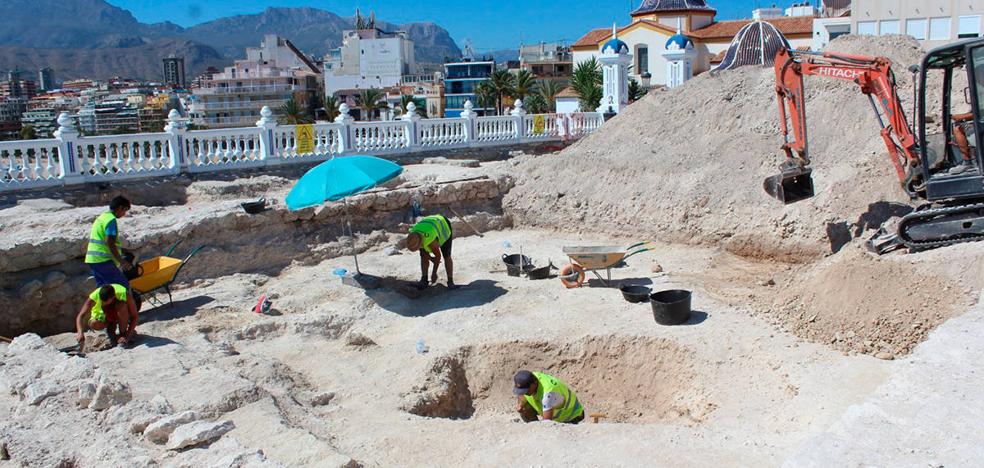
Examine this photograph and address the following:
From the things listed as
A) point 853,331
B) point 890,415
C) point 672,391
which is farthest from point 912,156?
point 890,415

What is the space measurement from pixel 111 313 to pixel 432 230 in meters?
3.64

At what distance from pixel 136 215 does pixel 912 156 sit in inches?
426

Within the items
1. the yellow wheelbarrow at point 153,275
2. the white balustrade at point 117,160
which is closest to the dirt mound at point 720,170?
the white balustrade at point 117,160

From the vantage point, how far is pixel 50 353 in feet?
22.3

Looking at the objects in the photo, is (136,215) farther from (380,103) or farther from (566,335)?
(380,103)

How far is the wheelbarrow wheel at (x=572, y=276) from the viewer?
9898mm

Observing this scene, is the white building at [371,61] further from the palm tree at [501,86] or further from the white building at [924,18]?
the white building at [924,18]

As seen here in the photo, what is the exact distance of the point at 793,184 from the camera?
1062 centimetres

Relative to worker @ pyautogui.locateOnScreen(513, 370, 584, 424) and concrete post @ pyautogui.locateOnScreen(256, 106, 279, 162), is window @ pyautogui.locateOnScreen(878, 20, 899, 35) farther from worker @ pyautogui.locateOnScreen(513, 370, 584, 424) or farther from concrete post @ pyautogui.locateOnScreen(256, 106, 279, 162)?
worker @ pyautogui.locateOnScreen(513, 370, 584, 424)

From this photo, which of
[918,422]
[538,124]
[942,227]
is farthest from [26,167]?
[942,227]

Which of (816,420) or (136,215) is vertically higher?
(136,215)

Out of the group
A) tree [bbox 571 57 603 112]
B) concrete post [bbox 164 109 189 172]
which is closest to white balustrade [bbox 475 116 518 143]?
concrete post [bbox 164 109 189 172]

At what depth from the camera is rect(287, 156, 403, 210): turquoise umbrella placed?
29.9 feet

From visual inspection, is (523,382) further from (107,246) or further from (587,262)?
(107,246)
